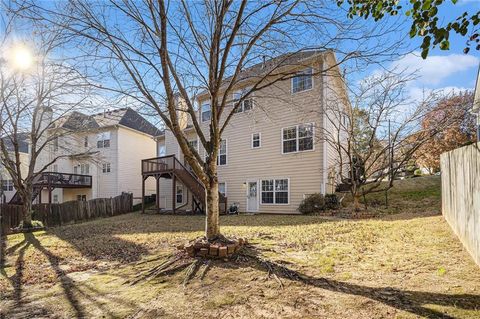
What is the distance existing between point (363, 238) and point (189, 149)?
451cm

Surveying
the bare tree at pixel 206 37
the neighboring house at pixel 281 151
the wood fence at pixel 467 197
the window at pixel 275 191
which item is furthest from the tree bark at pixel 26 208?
the wood fence at pixel 467 197

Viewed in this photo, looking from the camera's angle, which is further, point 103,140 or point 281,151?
point 103,140

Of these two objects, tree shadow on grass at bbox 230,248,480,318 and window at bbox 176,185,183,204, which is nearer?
tree shadow on grass at bbox 230,248,480,318

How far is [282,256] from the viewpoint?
17.2 feet

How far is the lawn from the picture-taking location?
309 centimetres

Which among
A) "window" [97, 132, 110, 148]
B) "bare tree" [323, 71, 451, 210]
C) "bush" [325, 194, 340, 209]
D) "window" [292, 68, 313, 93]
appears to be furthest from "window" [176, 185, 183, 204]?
"bare tree" [323, 71, 451, 210]

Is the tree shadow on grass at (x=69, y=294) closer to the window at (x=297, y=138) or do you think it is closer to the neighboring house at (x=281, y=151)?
the neighboring house at (x=281, y=151)

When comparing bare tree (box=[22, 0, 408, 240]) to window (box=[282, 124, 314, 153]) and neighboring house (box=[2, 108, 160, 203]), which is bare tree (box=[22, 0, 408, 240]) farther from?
neighboring house (box=[2, 108, 160, 203])

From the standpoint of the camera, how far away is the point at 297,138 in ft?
49.0

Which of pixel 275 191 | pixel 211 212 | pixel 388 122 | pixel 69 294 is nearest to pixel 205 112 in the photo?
pixel 275 191

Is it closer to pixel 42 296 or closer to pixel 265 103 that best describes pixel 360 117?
pixel 265 103

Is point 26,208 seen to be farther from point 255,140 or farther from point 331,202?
point 331,202

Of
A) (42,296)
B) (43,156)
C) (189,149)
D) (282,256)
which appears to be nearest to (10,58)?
(189,149)

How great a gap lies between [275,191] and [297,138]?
308cm
